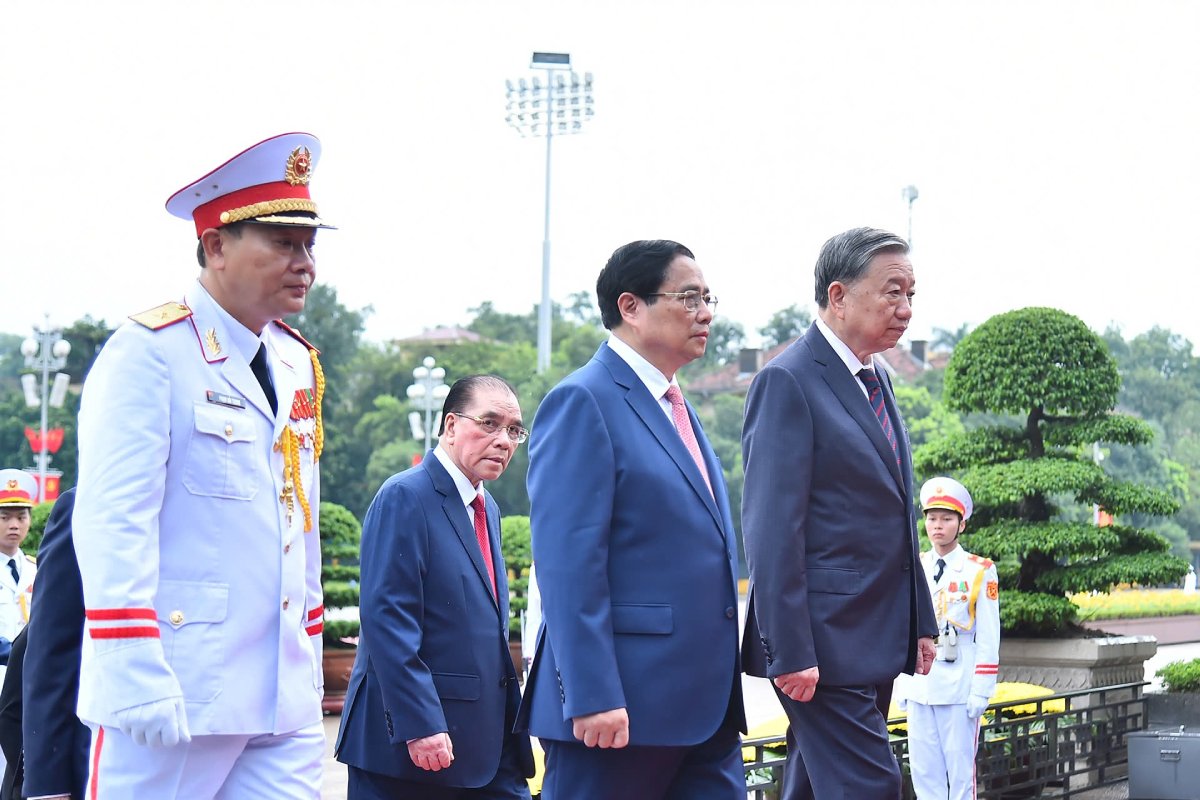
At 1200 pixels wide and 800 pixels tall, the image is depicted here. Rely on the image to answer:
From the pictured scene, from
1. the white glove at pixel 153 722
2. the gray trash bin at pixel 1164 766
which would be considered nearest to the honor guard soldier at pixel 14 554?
the white glove at pixel 153 722

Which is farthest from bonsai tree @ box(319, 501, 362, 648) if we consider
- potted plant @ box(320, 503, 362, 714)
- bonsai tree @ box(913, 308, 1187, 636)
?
bonsai tree @ box(913, 308, 1187, 636)

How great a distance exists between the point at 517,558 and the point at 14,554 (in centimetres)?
1010

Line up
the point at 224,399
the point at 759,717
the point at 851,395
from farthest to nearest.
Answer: the point at 759,717
the point at 851,395
the point at 224,399

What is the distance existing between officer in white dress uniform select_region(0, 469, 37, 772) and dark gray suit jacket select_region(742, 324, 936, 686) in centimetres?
382

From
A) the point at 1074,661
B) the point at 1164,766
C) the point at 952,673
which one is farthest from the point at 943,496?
the point at 1074,661

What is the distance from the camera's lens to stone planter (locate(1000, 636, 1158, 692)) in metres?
10.3

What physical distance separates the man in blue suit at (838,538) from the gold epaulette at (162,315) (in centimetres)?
153

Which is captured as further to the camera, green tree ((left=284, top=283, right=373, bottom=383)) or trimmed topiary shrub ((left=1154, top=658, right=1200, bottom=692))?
green tree ((left=284, top=283, right=373, bottom=383))

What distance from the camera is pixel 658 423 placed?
3604 mm

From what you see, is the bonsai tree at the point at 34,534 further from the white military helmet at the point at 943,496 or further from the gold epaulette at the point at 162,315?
the gold epaulette at the point at 162,315

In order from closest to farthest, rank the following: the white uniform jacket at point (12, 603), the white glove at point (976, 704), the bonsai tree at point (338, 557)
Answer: the white uniform jacket at point (12, 603) → the white glove at point (976, 704) → the bonsai tree at point (338, 557)

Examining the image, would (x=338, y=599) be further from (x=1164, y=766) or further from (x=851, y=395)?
(x=851, y=395)

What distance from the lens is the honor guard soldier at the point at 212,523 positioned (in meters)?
2.66

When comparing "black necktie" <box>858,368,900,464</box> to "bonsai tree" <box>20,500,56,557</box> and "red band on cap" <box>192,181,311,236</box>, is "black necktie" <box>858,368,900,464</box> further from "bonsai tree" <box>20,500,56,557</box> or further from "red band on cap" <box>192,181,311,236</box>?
"bonsai tree" <box>20,500,56,557</box>
